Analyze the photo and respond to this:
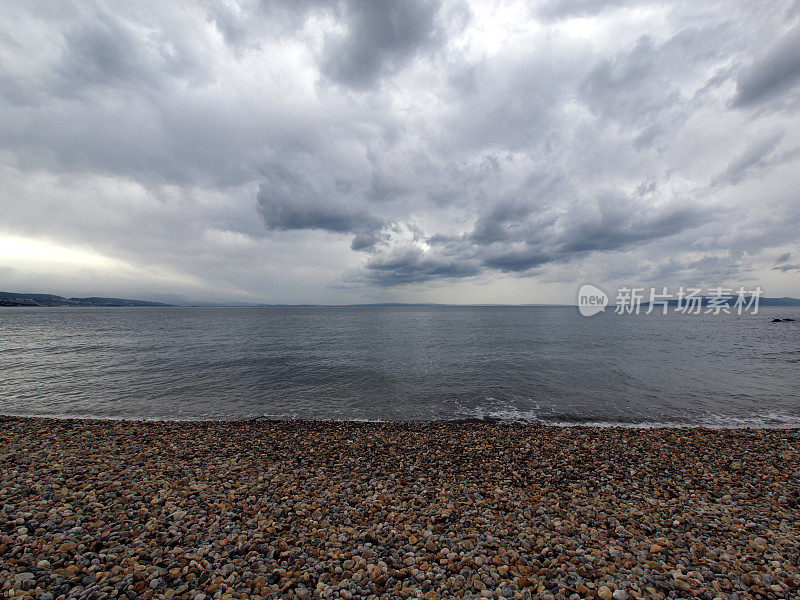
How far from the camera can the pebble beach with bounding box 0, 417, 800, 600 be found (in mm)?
6176

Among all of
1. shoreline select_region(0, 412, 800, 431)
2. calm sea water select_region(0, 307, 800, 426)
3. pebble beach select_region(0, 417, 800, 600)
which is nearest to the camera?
pebble beach select_region(0, 417, 800, 600)

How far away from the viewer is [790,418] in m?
19.1

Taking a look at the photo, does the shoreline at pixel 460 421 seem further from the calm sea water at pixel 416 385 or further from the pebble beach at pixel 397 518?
the pebble beach at pixel 397 518

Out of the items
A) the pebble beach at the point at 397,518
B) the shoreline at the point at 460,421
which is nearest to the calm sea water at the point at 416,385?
the shoreline at the point at 460,421

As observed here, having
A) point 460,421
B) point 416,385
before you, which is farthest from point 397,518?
point 416,385

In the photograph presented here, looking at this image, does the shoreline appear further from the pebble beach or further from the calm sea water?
the pebble beach

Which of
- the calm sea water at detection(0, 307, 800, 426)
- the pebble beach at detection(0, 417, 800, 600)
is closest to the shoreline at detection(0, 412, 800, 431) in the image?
the calm sea water at detection(0, 307, 800, 426)

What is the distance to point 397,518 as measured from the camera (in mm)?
8219

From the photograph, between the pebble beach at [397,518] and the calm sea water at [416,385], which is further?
the calm sea water at [416,385]

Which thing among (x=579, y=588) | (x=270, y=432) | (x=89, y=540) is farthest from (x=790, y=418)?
(x=89, y=540)

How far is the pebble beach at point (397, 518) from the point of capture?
6176 millimetres

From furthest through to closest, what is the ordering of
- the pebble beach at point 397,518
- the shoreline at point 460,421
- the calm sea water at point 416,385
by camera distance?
the calm sea water at point 416,385
the shoreline at point 460,421
the pebble beach at point 397,518

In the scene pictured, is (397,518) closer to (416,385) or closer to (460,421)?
(460,421)

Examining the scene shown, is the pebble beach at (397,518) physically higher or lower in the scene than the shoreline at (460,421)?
higher
